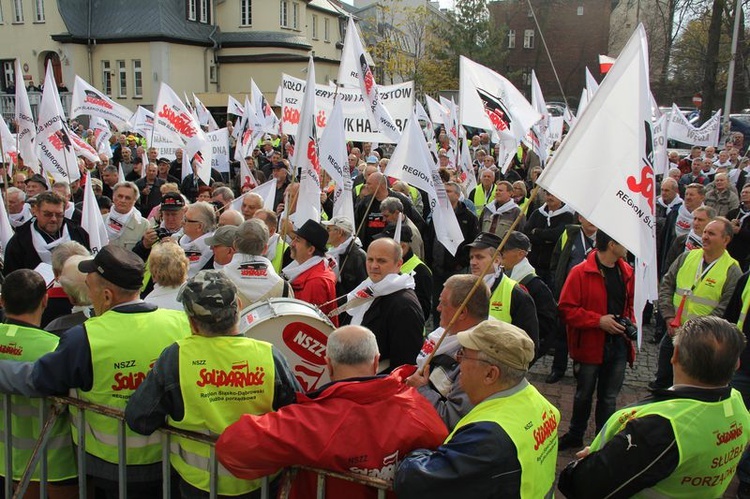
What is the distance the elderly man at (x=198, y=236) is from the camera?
18.8 feet

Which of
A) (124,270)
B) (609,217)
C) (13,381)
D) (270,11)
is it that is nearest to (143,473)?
(13,381)

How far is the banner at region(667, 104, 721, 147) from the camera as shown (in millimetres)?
17891

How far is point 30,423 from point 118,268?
98 centimetres

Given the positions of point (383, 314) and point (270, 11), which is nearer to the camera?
point (383, 314)

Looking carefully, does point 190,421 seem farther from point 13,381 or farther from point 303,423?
point 13,381

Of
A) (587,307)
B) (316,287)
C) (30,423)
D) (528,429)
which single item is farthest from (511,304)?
(30,423)

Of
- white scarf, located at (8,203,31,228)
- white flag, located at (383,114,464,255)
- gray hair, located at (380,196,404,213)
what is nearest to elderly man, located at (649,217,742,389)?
white flag, located at (383,114,464,255)

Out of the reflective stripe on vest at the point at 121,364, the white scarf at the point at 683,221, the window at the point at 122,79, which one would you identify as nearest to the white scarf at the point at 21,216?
the reflective stripe on vest at the point at 121,364

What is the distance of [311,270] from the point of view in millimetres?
5184

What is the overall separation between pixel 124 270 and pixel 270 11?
1846 inches

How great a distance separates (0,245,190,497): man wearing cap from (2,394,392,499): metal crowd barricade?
0.06 metres

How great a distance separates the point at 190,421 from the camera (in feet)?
9.55

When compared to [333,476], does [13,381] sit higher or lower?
higher

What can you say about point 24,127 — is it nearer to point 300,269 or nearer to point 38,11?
point 300,269
